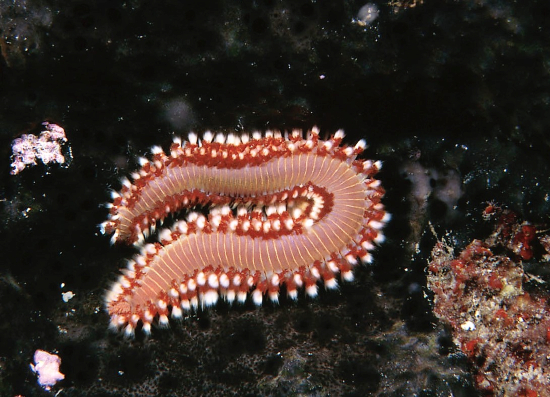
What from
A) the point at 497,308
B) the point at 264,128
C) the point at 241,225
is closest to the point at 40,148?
the point at 241,225

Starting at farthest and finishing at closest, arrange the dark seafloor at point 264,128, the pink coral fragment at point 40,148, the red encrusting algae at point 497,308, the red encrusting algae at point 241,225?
the red encrusting algae at point 241,225, the pink coral fragment at point 40,148, the red encrusting algae at point 497,308, the dark seafloor at point 264,128

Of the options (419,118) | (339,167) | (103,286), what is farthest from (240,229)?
(419,118)

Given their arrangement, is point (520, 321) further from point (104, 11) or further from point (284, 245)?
point (104, 11)

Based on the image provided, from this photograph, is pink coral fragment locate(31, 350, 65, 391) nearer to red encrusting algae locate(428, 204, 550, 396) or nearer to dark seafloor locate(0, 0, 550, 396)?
dark seafloor locate(0, 0, 550, 396)

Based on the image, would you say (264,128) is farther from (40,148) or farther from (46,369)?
(46,369)

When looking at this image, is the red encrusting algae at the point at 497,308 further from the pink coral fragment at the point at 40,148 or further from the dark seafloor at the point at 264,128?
the pink coral fragment at the point at 40,148

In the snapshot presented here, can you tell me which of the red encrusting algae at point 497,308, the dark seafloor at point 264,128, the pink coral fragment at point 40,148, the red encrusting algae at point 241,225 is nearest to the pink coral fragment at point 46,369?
the dark seafloor at point 264,128

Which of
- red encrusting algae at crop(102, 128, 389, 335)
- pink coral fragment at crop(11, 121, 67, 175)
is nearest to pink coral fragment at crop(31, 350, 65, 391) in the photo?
red encrusting algae at crop(102, 128, 389, 335)
